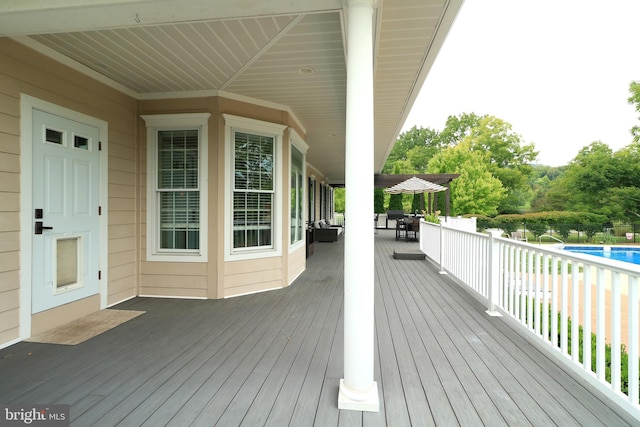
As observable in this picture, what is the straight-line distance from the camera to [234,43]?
9.53 feet

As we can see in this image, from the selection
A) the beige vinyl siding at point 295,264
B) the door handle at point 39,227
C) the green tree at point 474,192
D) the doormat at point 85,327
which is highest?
the green tree at point 474,192

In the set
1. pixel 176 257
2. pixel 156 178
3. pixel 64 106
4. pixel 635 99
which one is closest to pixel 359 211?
pixel 176 257

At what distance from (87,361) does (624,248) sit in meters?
19.7

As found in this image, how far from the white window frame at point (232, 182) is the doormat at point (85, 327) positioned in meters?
1.30

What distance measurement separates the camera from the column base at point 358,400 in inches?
71.8

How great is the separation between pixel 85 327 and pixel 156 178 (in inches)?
76.0

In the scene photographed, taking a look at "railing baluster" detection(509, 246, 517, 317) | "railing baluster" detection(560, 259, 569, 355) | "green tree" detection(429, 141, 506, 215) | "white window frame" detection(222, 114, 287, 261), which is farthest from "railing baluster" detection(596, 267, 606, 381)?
"green tree" detection(429, 141, 506, 215)

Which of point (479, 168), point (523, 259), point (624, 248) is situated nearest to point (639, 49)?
point (479, 168)

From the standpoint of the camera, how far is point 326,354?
253cm

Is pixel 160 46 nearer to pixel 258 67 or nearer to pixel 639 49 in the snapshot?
pixel 258 67

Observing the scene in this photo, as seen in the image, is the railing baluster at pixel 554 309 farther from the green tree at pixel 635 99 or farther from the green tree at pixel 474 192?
the green tree at pixel 635 99

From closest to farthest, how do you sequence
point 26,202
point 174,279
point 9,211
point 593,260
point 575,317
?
point 593,260 < point 575,317 < point 9,211 < point 26,202 < point 174,279

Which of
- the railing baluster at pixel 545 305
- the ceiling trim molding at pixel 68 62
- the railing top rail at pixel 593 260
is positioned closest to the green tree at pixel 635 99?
the railing top rail at pixel 593 260

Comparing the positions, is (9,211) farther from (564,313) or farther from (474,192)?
(474,192)
